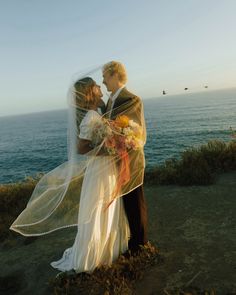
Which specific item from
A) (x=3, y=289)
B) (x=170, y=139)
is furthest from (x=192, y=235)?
(x=170, y=139)

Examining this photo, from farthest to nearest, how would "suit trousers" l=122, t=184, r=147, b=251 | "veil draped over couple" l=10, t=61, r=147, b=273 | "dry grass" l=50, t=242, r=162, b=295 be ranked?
"suit trousers" l=122, t=184, r=147, b=251
"veil draped over couple" l=10, t=61, r=147, b=273
"dry grass" l=50, t=242, r=162, b=295

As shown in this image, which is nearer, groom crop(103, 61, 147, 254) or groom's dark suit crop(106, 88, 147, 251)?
groom crop(103, 61, 147, 254)

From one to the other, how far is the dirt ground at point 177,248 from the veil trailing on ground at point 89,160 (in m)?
0.96

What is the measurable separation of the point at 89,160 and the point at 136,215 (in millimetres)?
1052

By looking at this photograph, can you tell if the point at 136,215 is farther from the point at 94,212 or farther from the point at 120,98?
the point at 120,98

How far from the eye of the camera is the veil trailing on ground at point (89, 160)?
176 inches

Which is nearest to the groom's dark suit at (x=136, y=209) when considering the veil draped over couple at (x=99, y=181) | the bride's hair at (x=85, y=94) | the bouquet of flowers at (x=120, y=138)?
the veil draped over couple at (x=99, y=181)

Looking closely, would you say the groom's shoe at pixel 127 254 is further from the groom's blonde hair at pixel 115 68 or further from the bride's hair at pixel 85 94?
the groom's blonde hair at pixel 115 68

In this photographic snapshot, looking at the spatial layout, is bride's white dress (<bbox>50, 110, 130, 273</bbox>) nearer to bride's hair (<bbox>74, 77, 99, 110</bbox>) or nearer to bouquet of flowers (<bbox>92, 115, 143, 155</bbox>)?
bouquet of flowers (<bbox>92, 115, 143, 155</bbox>)

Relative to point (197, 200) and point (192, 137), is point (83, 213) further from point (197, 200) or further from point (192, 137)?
point (192, 137)

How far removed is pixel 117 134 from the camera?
447 cm

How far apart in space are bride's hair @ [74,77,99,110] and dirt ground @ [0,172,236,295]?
2404mm

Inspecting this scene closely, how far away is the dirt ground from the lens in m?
4.46

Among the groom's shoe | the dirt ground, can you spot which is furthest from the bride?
the dirt ground
